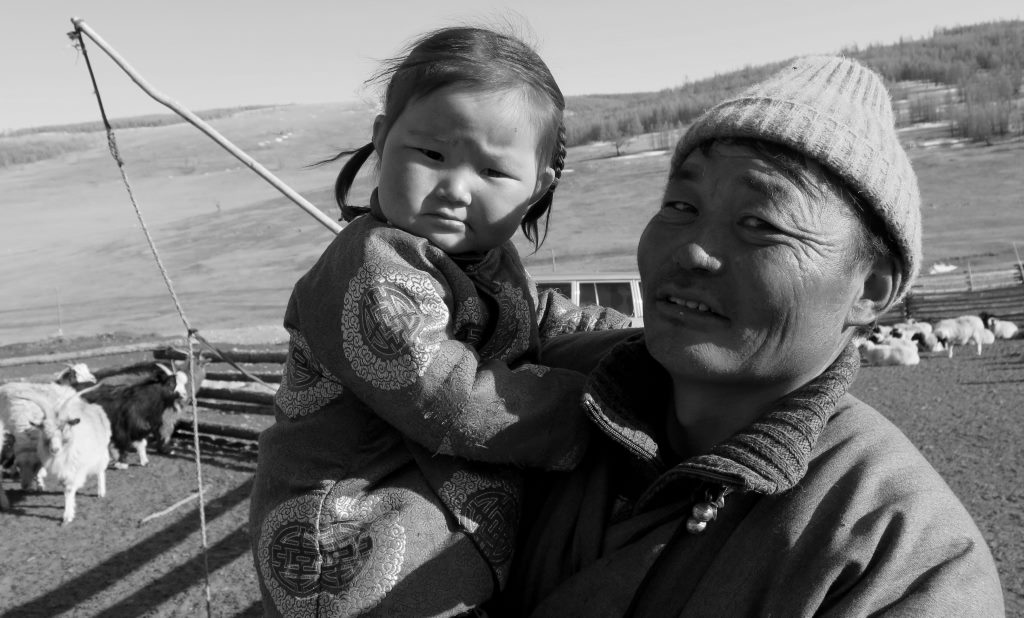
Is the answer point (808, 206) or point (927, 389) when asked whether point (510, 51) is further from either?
point (927, 389)

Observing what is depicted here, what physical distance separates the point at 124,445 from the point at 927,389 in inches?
409

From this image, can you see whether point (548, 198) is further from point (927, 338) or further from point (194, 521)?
point (927, 338)

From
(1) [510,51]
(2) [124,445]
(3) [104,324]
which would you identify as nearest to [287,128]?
(3) [104,324]

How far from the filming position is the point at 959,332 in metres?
14.9

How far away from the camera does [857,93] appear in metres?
1.53

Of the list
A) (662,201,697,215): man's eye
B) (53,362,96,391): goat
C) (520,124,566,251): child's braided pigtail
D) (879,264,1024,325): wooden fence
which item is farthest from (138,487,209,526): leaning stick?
(879,264,1024,325): wooden fence

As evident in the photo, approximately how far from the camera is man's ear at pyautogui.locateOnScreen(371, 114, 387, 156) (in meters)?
1.97

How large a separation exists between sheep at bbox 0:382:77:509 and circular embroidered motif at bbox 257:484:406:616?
8556 millimetres

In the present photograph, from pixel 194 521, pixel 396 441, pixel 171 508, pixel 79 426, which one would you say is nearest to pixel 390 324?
pixel 396 441

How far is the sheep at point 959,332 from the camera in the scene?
48.4 ft

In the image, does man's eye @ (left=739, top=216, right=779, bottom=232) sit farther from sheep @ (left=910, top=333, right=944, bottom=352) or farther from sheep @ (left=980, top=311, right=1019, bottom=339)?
sheep @ (left=980, top=311, right=1019, bottom=339)

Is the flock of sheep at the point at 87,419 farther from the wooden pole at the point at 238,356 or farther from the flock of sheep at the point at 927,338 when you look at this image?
the wooden pole at the point at 238,356

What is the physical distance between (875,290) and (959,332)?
49.8 feet

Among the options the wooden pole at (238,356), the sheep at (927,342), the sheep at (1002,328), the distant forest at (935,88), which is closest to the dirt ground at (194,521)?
the wooden pole at (238,356)
